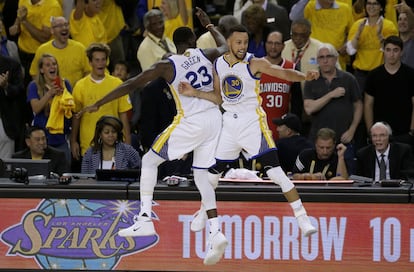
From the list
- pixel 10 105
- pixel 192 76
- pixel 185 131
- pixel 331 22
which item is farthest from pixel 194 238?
pixel 331 22

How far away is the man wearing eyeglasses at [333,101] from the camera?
47.0ft

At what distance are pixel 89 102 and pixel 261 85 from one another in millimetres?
2019

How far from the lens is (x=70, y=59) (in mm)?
15188

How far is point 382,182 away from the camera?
38.9 ft

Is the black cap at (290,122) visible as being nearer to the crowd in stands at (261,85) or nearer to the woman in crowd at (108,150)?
the crowd in stands at (261,85)

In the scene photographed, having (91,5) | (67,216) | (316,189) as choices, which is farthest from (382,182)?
(91,5)

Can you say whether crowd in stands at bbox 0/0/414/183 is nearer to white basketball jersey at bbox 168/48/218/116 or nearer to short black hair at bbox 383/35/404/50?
short black hair at bbox 383/35/404/50

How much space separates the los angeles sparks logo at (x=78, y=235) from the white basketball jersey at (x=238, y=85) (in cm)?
157

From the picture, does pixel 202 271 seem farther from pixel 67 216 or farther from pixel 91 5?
pixel 91 5

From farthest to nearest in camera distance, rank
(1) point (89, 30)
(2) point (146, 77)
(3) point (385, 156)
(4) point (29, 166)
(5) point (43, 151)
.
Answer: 1. (1) point (89, 30)
2. (5) point (43, 151)
3. (3) point (385, 156)
4. (4) point (29, 166)
5. (2) point (146, 77)

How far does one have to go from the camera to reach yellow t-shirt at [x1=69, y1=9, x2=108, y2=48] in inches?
626

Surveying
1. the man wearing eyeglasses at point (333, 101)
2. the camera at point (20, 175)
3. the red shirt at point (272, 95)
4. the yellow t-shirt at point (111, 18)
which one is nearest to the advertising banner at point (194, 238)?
the camera at point (20, 175)

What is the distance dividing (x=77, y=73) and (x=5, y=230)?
375 cm

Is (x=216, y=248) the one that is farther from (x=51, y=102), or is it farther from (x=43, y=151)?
(x=51, y=102)
